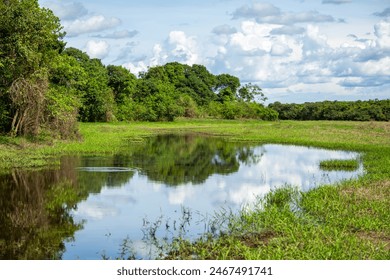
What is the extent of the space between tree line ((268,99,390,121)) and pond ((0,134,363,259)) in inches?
2302

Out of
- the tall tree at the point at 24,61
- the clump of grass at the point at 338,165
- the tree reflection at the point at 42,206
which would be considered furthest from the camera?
the tall tree at the point at 24,61

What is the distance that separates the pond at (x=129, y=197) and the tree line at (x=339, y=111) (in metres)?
58.5

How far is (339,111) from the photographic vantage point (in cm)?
9456

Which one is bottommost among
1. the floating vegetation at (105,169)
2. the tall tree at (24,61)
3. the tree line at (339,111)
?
the floating vegetation at (105,169)

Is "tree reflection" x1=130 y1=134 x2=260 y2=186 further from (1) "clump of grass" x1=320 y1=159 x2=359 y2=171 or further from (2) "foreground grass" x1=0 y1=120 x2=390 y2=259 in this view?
(2) "foreground grass" x1=0 y1=120 x2=390 y2=259

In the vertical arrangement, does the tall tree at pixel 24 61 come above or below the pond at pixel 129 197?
above

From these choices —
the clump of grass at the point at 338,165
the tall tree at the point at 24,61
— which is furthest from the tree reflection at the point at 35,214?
→ the clump of grass at the point at 338,165

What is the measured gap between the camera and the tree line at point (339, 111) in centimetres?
8650

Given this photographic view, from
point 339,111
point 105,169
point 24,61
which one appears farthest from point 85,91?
point 339,111

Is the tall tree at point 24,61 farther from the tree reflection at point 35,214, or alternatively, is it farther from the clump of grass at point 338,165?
the clump of grass at point 338,165

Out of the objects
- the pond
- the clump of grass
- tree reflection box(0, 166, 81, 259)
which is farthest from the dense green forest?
the clump of grass

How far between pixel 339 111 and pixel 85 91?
51.9m
